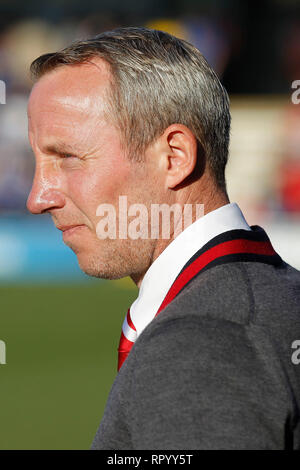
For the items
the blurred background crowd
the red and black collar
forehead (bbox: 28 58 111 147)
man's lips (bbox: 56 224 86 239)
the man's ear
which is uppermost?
the blurred background crowd

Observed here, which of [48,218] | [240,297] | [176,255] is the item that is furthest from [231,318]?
[48,218]

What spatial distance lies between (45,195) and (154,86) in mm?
368

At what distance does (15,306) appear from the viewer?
1055 centimetres

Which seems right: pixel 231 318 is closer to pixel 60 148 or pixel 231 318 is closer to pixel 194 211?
pixel 194 211

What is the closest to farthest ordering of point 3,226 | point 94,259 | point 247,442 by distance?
point 247,442 < point 94,259 < point 3,226

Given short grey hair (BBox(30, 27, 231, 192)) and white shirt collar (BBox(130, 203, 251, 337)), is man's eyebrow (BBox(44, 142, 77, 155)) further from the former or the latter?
white shirt collar (BBox(130, 203, 251, 337))

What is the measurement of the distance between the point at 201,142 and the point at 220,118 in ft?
0.33

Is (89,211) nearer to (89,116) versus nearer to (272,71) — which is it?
(89,116)

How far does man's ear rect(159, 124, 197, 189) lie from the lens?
5.76 feet

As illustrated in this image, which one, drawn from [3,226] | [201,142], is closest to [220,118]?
[201,142]

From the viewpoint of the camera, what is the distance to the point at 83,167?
1783mm

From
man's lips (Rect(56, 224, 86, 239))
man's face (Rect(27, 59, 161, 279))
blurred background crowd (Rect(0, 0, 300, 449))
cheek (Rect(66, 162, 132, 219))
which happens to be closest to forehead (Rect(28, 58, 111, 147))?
man's face (Rect(27, 59, 161, 279))

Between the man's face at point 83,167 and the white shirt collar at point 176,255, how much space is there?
3.4 inches

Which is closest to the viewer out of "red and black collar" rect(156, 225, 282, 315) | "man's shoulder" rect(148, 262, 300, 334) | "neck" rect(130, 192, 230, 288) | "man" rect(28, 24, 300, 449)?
"man" rect(28, 24, 300, 449)
